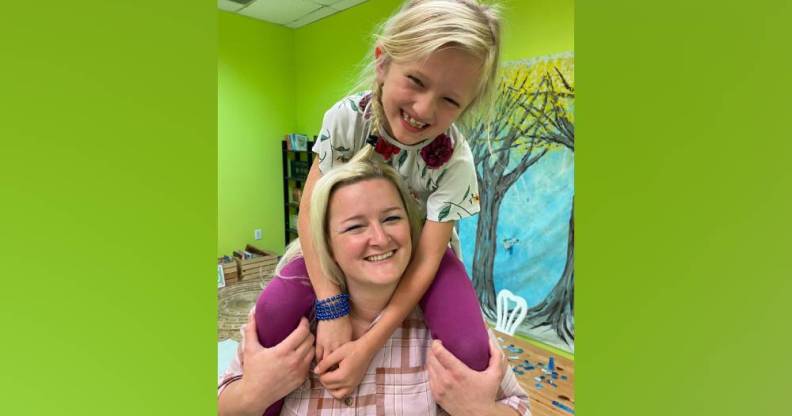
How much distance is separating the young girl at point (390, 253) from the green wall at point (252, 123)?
2409mm

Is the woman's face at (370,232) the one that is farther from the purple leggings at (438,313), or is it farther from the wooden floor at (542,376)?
the wooden floor at (542,376)

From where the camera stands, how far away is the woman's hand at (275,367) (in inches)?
25.8

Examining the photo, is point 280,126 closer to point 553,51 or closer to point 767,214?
point 553,51

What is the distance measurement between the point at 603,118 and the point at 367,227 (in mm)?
372

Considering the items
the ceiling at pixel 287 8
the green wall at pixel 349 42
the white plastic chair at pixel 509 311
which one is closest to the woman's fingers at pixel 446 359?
the white plastic chair at pixel 509 311

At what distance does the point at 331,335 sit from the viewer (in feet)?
2.17

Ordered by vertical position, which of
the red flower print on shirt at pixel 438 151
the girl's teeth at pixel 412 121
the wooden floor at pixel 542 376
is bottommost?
the wooden floor at pixel 542 376

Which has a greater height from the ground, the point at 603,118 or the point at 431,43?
the point at 431,43

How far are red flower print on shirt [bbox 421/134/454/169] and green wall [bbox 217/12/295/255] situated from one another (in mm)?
2481

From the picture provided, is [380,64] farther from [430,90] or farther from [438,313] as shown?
[438,313]

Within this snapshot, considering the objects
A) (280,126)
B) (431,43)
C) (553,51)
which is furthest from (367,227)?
(280,126)

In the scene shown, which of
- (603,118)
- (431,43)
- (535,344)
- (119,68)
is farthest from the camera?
(535,344)

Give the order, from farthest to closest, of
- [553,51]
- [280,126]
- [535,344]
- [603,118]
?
1. [280,126]
2. [535,344]
3. [553,51]
4. [603,118]

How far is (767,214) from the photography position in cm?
27
